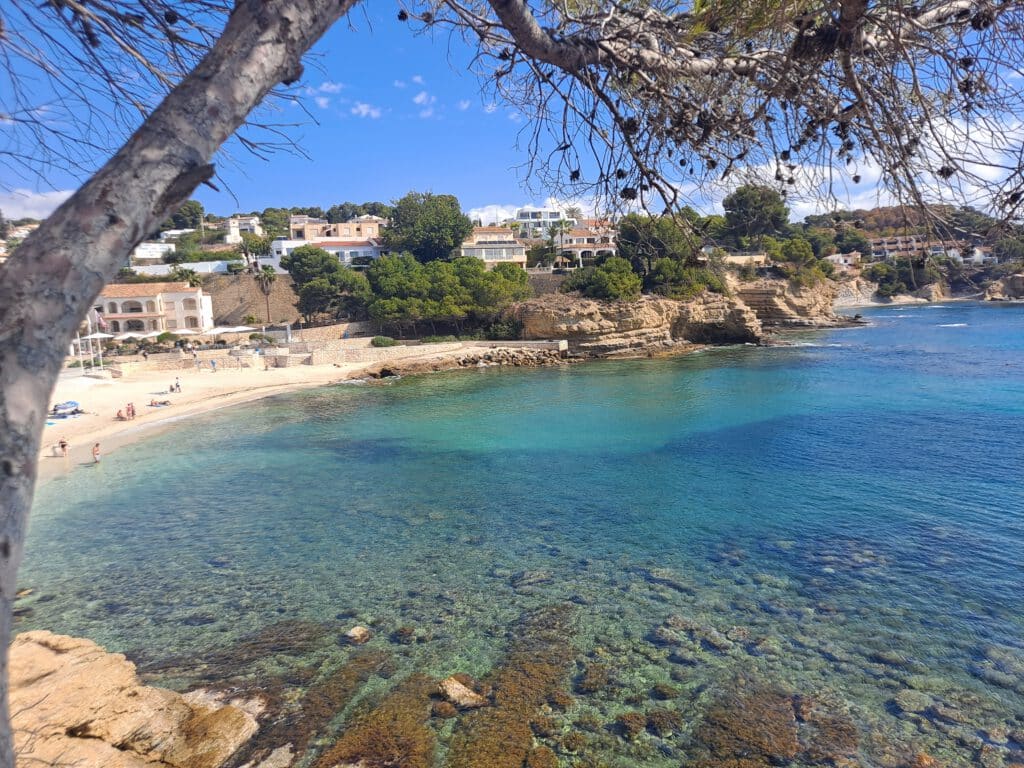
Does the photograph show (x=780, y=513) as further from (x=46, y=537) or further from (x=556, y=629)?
(x=46, y=537)

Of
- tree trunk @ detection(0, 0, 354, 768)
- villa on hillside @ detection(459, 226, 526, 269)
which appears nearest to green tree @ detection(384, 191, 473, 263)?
villa on hillside @ detection(459, 226, 526, 269)

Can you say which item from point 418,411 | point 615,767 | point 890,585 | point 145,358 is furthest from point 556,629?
point 145,358

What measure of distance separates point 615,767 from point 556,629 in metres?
2.69

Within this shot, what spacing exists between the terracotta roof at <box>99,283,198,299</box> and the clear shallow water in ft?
96.5

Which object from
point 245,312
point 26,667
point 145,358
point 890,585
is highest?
point 245,312

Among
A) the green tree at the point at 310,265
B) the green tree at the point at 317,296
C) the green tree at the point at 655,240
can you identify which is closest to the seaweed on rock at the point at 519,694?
the green tree at the point at 655,240

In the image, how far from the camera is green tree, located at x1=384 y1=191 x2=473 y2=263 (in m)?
59.5

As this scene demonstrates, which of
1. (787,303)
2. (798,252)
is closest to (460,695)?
(787,303)

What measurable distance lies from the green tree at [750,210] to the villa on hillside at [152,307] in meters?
51.0

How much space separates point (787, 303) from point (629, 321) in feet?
65.2

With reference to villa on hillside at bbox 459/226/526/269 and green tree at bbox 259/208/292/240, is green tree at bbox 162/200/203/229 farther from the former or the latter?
villa on hillside at bbox 459/226/526/269

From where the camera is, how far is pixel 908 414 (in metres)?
22.9

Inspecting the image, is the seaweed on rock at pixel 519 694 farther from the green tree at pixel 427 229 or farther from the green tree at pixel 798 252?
the green tree at pixel 798 252

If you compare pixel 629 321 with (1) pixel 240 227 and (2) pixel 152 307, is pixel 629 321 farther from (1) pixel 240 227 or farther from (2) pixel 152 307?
(1) pixel 240 227
